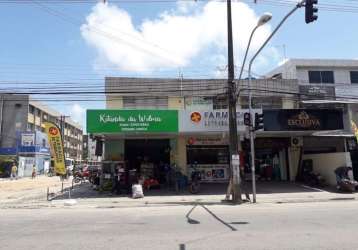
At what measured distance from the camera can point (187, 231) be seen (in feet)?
35.7

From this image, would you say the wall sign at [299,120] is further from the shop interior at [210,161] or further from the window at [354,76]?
the window at [354,76]

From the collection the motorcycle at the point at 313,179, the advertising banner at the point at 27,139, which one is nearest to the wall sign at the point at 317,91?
the motorcycle at the point at 313,179

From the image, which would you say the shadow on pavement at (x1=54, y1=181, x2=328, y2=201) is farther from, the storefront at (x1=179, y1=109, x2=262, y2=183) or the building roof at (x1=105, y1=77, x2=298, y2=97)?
the building roof at (x1=105, y1=77, x2=298, y2=97)

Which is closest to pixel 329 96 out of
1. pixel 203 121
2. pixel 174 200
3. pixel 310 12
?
pixel 203 121

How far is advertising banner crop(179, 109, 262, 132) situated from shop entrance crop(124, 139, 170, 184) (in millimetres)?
4849

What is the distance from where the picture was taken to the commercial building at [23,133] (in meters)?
71.8

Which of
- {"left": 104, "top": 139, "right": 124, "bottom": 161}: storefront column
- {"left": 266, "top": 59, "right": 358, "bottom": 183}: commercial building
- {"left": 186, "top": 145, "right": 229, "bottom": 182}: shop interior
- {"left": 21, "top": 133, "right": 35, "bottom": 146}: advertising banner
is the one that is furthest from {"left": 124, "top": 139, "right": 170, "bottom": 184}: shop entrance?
{"left": 21, "top": 133, "right": 35, "bottom": 146}: advertising banner

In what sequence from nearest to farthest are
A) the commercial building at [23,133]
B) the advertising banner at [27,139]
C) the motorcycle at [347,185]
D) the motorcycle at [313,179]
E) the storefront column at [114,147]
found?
the motorcycle at [347,185] → the motorcycle at [313,179] → the storefront column at [114,147] → the commercial building at [23,133] → the advertising banner at [27,139]

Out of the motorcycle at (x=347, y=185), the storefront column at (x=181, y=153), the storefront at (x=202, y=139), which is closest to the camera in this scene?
the motorcycle at (x=347, y=185)

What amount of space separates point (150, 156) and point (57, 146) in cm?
859

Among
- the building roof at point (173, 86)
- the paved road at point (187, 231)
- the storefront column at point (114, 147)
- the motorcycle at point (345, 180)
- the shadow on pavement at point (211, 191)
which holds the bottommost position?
the paved road at point (187, 231)

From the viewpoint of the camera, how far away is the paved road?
9.12m

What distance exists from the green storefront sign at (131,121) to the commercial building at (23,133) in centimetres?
4578

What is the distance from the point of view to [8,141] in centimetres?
7575
